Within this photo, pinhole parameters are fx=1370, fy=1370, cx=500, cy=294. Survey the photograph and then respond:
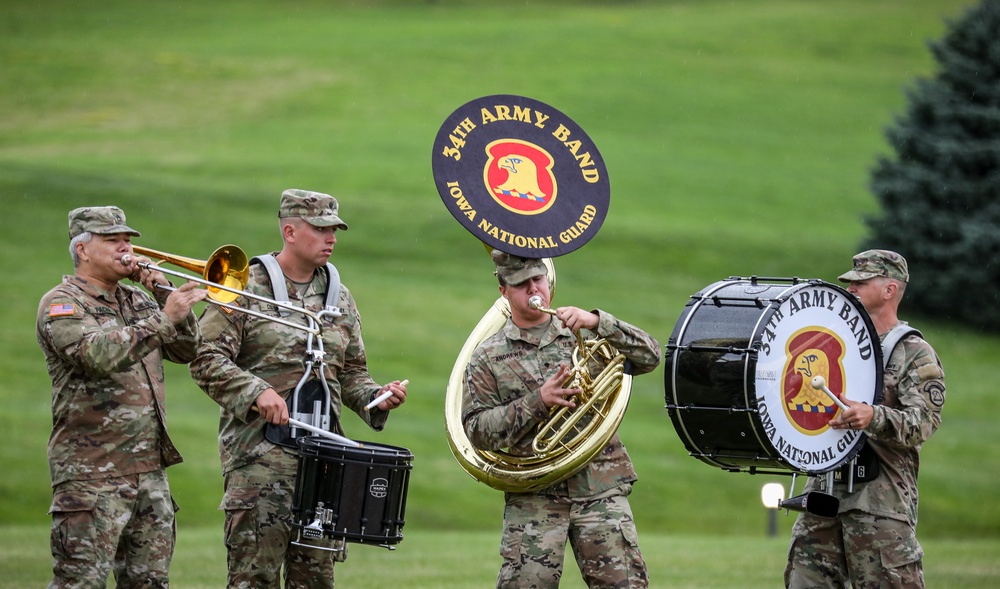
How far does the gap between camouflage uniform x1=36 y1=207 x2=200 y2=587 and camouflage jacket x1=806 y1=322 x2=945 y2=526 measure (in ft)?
13.0

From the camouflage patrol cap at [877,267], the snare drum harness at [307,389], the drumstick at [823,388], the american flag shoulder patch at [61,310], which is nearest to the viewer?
the american flag shoulder patch at [61,310]

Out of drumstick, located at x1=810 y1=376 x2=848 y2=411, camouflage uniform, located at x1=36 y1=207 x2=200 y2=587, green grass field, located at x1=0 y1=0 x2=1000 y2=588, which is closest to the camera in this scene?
camouflage uniform, located at x1=36 y1=207 x2=200 y2=587

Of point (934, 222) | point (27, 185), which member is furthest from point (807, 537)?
point (27, 185)

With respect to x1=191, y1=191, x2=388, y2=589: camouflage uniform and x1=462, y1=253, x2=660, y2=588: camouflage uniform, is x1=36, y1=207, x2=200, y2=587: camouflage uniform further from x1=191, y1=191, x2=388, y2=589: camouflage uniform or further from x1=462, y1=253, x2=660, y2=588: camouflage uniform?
x1=462, y1=253, x2=660, y2=588: camouflage uniform

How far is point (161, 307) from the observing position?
25.8 feet

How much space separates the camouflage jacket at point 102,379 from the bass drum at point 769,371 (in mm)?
2794

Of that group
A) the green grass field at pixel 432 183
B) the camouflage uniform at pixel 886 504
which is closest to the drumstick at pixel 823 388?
the camouflage uniform at pixel 886 504

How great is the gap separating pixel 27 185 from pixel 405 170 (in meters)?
11.8

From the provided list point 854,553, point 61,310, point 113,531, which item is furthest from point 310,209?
point 854,553

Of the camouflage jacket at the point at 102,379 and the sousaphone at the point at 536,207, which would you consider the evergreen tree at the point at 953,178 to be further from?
the camouflage jacket at the point at 102,379

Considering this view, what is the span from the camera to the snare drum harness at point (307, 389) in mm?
7820

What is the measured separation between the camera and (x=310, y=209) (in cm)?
808

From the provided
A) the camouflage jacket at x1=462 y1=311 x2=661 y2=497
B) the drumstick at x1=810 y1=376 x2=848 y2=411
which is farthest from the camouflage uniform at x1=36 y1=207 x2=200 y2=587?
the drumstick at x1=810 y1=376 x2=848 y2=411

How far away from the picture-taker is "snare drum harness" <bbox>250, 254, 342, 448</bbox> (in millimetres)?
7820
